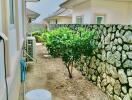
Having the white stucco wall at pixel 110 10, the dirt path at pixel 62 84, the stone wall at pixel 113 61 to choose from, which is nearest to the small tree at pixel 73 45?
the stone wall at pixel 113 61

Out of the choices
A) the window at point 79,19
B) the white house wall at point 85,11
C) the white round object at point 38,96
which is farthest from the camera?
the window at point 79,19

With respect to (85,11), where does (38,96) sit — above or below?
below

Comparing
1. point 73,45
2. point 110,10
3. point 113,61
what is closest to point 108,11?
point 110,10

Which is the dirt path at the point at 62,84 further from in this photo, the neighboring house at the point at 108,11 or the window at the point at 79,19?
the window at the point at 79,19

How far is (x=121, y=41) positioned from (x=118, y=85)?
1.06m

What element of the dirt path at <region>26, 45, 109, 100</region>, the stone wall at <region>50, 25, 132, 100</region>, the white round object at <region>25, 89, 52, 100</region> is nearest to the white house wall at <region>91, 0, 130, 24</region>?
the stone wall at <region>50, 25, 132, 100</region>

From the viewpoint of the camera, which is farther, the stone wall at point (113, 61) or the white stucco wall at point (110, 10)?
the white stucco wall at point (110, 10)

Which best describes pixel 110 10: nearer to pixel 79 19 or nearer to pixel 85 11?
pixel 85 11

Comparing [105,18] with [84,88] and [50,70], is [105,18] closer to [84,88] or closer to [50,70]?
[50,70]

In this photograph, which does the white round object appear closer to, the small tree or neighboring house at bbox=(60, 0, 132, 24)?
the small tree

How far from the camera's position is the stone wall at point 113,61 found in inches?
180

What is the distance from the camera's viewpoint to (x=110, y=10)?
9.98 meters

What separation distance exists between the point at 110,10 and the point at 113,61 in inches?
212

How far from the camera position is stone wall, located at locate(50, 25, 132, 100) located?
4578 millimetres
